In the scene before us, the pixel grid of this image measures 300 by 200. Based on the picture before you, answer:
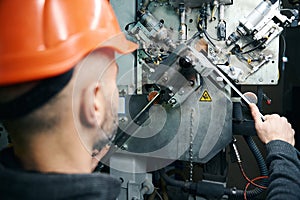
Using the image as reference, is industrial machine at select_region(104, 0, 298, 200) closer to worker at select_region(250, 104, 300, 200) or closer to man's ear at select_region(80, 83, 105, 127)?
worker at select_region(250, 104, 300, 200)

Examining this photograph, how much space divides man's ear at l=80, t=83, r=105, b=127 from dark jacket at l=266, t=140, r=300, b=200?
2.42 ft

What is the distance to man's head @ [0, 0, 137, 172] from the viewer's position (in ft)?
2.29

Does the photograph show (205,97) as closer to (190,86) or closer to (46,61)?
(190,86)

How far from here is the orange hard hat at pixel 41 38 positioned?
70 centimetres

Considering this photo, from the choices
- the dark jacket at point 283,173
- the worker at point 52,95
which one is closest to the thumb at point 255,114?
the dark jacket at point 283,173

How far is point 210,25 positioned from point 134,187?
122 cm

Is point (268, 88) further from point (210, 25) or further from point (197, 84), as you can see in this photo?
point (197, 84)

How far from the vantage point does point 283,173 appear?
1.10 m

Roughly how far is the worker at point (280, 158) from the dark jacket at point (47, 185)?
28.1 inches

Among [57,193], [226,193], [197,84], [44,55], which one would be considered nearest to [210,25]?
[197,84]

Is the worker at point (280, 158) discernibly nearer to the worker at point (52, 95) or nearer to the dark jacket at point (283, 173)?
the dark jacket at point (283, 173)

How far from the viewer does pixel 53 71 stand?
2.27 feet

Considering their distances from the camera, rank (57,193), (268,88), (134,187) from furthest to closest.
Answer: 1. (268,88)
2. (134,187)
3. (57,193)

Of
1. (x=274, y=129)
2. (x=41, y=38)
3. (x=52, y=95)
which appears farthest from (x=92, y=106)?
(x=274, y=129)
